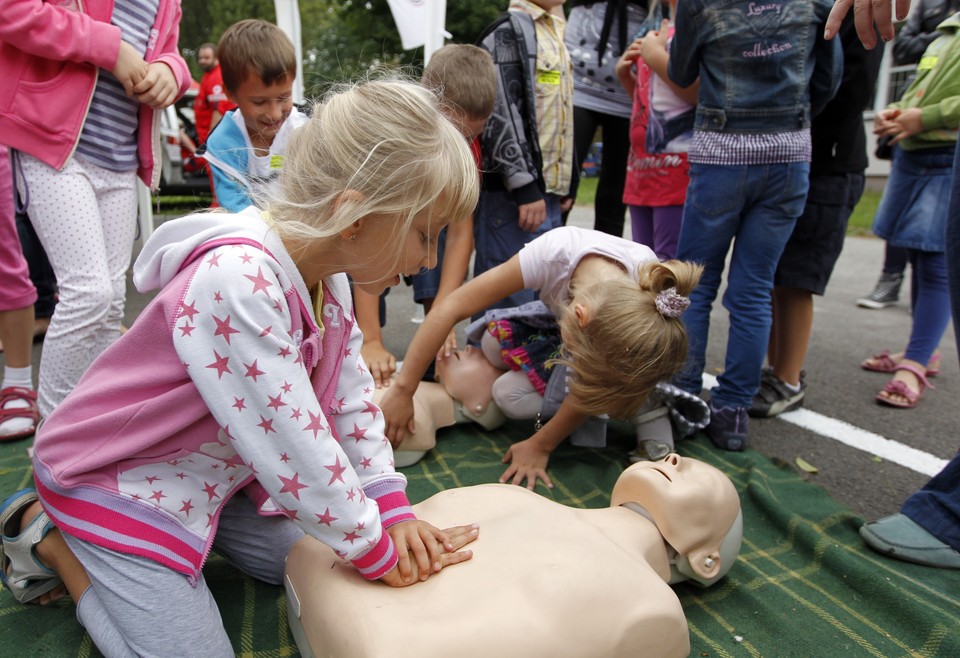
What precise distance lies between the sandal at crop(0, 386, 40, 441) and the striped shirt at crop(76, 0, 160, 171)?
749 millimetres

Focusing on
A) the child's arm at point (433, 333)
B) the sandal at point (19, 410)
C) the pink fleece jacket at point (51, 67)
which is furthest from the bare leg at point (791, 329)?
the sandal at point (19, 410)

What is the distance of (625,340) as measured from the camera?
63.7 inches

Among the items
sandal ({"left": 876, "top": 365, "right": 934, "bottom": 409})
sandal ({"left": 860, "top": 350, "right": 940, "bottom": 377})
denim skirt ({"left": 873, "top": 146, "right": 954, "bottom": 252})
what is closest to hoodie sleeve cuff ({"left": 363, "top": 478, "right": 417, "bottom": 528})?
sandal ({"left": 876, "top": 365, "right": 934, "bottom": 409})

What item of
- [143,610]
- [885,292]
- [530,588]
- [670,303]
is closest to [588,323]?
[670,303]

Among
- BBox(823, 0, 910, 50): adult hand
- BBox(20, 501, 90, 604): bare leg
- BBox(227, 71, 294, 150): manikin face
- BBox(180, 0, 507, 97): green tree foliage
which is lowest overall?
BBox(20, 501, 90, 604): bare leg

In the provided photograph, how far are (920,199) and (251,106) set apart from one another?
250cm

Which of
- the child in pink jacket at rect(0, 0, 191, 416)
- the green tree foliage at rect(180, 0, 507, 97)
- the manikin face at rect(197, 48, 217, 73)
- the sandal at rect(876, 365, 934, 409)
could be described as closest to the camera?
the child in pink jacket at rect(0, 0, 191, 416)

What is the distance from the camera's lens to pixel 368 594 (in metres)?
1.13

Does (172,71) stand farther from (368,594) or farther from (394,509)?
(368,594)

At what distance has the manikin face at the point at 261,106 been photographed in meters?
2.28

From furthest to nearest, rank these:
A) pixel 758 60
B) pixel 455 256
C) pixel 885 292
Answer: pixel 885 292 → pixel 455 256 → pixel 758 60

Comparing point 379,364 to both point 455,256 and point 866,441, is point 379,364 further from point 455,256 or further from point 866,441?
point 866,441

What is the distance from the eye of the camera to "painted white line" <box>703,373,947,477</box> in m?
2.14

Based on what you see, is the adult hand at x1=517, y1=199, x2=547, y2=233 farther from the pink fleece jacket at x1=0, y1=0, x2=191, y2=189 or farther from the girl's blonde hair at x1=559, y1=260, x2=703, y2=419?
the pink fleece jacket at x1=0, y1=0, x2=191, y2=189
